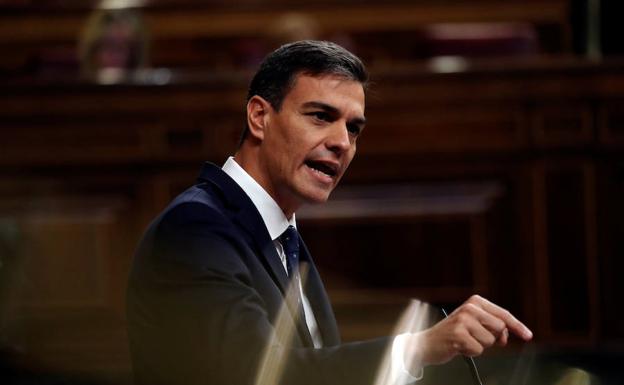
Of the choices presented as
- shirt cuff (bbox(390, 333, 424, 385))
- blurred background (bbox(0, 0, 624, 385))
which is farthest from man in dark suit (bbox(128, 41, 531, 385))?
blurred background (bbox(0, 0, 624, 385))

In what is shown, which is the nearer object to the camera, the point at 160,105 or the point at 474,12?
the point at 160,105

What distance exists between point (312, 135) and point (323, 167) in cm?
4

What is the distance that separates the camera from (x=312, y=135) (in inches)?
44.6

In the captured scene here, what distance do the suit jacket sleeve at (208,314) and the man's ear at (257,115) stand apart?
14 cm

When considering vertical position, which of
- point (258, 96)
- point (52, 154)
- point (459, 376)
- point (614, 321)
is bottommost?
point (614, 321)

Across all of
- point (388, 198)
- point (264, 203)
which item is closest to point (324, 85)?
point (264, 203)

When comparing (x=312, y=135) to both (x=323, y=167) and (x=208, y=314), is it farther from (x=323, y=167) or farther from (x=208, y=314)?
(x=208, y=314)

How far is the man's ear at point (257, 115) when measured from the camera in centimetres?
118

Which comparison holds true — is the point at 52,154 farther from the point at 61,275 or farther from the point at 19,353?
the point at 19,353

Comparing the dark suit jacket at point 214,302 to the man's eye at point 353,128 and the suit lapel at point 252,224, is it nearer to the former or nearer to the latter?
the suit lapel at point 252,224

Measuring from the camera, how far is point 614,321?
3229mm

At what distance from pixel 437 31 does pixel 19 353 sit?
263 cm

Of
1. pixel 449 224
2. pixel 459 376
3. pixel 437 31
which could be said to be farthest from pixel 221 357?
pixel 437 31

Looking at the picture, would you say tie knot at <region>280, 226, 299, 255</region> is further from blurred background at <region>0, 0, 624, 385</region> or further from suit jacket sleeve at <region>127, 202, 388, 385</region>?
blurred background at <region>0, 0, 624, 385</region>
